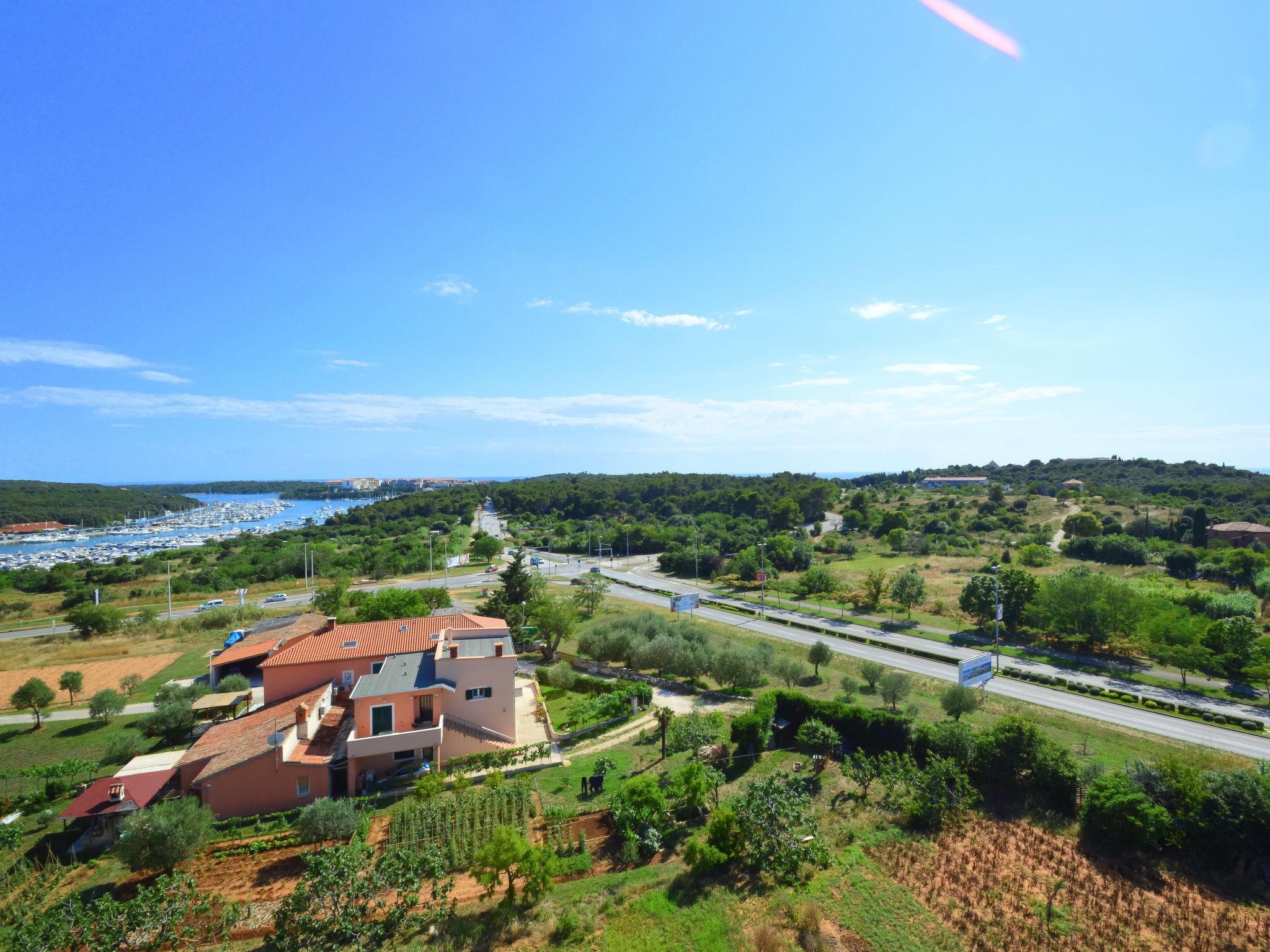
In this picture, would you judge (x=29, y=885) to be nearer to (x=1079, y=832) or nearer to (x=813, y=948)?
(x=813, y=948)

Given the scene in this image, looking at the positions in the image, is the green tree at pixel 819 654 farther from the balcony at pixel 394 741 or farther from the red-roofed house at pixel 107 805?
the red-roofed house at pixel 107 805

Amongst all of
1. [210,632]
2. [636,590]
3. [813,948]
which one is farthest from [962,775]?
[210,632]

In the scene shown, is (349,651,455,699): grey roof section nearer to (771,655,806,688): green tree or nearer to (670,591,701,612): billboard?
(771,655,806,688): green tree

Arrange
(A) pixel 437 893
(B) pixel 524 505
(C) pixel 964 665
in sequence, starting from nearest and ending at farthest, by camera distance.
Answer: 1. (A) pixel 437 893
2. (C) pixel 964 665
3. (B) pixel 524 505

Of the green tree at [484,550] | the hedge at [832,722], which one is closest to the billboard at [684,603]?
the hedge at [832,722]

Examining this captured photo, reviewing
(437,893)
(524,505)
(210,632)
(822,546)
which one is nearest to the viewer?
(437,893)

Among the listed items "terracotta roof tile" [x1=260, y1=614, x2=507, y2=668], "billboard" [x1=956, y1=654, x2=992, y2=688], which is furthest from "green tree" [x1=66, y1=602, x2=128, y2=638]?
"billboard" [x1=956, y1=654, x2=992, y2=688]
